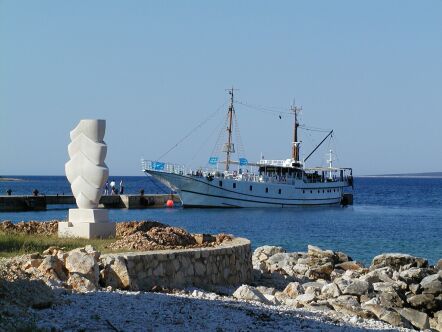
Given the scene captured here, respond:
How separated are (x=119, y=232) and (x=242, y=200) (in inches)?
2132

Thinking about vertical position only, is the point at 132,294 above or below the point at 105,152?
below

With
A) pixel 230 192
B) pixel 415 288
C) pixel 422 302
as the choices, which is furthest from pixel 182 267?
pixel 230 192

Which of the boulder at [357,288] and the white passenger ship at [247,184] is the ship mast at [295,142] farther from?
the boulder at [357,288]

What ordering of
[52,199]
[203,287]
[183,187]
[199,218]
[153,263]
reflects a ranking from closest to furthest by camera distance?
[153,263]
[203,287]
[199,218]
[52,199]
[183,187]

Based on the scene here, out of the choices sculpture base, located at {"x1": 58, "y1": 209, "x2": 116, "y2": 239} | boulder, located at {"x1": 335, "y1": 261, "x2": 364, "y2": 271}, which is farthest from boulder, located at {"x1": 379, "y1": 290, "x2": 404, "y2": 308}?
sculpture base, located at {"x1": 58, "y1": 209, "x2": 116, "y2": 239}

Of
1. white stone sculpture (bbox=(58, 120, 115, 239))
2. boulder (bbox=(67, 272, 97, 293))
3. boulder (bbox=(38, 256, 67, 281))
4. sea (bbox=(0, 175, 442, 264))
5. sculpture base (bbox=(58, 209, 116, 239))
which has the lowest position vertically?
sea (bbox=(0, 175, 442, 264))

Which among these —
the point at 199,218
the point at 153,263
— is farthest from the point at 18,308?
the point at 199,218

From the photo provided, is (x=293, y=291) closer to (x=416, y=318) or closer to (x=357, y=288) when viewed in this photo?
(x=357, y=288)

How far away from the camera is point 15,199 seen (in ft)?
189

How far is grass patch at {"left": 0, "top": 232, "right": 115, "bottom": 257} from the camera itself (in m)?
13.3

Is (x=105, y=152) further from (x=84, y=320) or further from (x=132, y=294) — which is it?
(x=84, y=320)

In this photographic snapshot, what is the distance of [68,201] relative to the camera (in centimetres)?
6372

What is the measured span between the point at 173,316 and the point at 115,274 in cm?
256

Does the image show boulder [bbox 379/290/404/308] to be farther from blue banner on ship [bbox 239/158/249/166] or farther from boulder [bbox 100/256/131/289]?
blue banner on ship [bbox 239/158/249/166]
